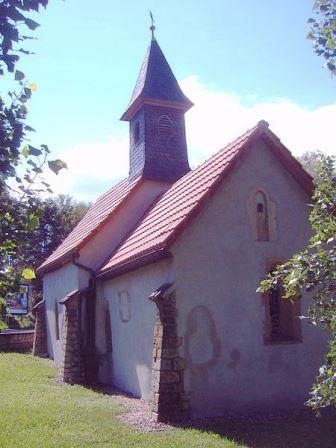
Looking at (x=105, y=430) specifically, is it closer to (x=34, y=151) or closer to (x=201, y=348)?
(x=201, y=348)

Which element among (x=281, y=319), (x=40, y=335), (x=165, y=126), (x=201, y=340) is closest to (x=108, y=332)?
(x=201, y=340)

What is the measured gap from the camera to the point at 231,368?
9.88 metres

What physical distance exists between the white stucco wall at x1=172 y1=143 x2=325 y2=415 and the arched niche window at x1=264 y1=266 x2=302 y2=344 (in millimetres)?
173

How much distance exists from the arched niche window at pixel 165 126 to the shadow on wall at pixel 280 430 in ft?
35.6

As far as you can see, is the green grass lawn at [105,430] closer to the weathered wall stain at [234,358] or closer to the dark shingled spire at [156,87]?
the weathered wall stain at [234,358]

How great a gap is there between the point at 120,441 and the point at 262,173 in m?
6.70

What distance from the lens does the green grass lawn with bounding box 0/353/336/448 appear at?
7520 mm

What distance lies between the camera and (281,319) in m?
11.1

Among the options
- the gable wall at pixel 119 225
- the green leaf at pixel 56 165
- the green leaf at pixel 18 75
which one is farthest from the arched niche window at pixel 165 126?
the green leaf at pixel 56 165

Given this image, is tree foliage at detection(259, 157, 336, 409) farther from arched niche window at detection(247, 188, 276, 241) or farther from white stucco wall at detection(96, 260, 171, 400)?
arched niche window at detection(247, 188, 276, 241)

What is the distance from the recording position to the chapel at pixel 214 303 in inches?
378

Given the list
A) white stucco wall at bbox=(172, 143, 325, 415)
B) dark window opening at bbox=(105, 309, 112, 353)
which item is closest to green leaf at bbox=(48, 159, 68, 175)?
white stucco wall at bbox=(172, 143, 325, 415)

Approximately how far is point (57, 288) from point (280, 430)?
1208 cm

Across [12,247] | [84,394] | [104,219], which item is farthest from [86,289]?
[12,247]
